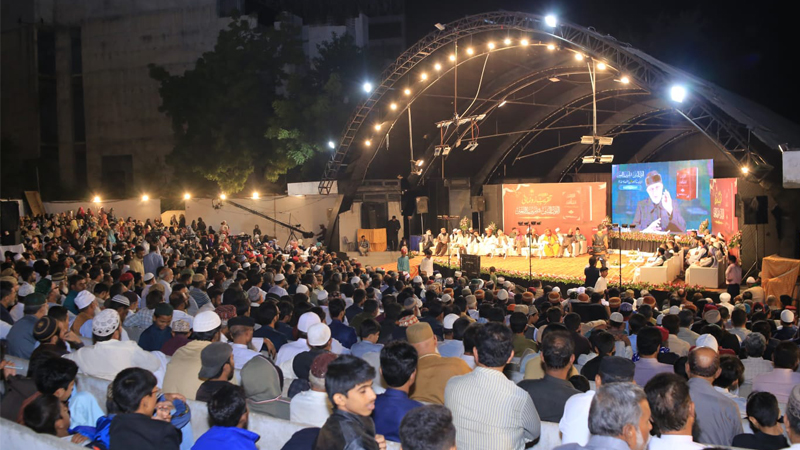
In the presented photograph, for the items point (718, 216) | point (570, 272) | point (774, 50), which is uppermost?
point (774, 50)

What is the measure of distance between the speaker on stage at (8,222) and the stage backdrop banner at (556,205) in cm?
1677

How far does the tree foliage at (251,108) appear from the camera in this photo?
2786cm

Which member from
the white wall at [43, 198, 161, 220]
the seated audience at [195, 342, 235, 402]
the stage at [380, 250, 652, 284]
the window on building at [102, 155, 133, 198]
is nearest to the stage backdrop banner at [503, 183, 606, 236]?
the stage at [380, 250, 652, 284]

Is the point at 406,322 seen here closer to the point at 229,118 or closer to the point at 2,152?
the point at 229,118

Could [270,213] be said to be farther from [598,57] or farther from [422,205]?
[598,57]

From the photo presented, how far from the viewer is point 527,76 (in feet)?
67.6

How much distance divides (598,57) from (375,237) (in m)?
12.1

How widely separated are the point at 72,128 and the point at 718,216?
105 feet

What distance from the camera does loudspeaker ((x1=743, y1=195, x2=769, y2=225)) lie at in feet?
46.0

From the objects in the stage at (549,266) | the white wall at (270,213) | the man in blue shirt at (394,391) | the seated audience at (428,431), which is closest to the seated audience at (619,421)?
the seated audience at (428,431)

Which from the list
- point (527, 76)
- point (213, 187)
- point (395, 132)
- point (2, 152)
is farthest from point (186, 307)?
point (2, 152)

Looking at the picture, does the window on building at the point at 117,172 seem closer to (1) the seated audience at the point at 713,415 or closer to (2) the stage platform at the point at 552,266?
(2) the stage platform at the point at 552,266

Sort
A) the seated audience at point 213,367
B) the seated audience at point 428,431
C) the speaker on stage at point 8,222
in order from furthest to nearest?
1. the speaker on stage at point 8,222
2. the seated audience at point 213,367
3. the seated audience at point 428,431

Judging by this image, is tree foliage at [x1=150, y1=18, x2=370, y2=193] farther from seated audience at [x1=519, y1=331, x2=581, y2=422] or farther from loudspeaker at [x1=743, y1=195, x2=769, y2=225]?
seated audience at [x1=519, y1=331, x2=581, y2=422]
